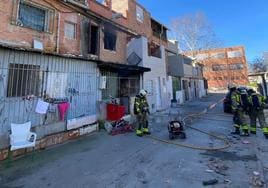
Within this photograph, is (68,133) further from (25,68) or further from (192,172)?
(192,172)

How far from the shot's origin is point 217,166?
16.6 ft

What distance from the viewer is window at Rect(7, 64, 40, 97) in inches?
271

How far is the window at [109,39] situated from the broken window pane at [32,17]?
13.9 ft

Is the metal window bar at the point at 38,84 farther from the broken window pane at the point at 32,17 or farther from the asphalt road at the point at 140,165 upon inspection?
the broken window pane at the point at 32,17

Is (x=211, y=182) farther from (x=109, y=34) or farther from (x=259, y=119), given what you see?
(x=109, y=34)

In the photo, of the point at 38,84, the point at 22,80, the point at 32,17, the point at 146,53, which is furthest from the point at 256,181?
the point at 146,53

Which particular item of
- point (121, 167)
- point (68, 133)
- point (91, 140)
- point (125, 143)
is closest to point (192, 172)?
point (121, 167)

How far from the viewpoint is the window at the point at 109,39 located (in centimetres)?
1327

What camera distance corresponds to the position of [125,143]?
7.65 metres

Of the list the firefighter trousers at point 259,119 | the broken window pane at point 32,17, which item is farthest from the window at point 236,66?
the broken window pane at point 32,17

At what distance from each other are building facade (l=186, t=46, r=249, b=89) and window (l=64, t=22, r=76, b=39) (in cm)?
4358

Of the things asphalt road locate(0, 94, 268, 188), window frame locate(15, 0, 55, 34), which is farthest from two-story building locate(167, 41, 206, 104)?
asphalt road locate(0, 94, 268, 188)

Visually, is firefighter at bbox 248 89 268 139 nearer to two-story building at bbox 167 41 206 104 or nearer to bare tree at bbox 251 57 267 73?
two-story building at bbox 167 41 206 104

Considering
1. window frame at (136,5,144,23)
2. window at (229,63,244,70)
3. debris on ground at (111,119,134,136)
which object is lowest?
debris on ground at (111,119,134,136)
